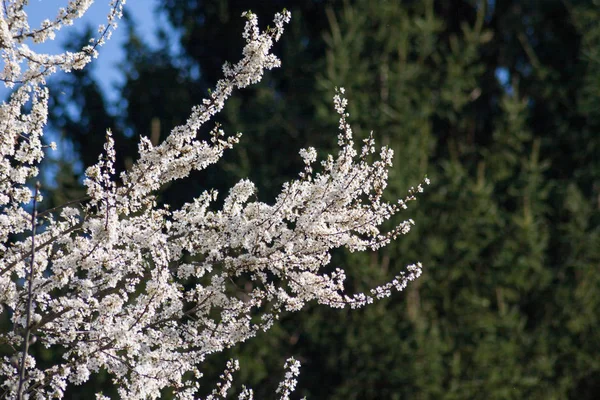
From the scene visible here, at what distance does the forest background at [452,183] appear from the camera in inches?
450

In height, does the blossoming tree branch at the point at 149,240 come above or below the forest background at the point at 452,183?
below

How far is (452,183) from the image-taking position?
12.4 meters

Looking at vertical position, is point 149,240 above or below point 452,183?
below

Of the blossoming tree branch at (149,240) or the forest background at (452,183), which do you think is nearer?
the blossoming tree branch at (149,240)

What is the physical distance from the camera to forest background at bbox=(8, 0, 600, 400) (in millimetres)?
11438

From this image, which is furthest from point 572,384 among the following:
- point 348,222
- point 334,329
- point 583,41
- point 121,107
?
point 121,107

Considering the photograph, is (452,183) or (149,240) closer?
(149,240)

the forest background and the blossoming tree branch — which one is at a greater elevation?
the forest background

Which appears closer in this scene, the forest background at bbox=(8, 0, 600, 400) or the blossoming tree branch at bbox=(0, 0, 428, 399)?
the blossoming tree branch at bbox=(0, 0, 428, 399)

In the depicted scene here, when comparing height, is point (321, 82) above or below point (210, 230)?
above

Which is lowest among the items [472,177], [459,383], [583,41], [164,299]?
[164,299]

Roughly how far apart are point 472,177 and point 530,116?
2244mm

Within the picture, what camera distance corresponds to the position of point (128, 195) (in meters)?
4.16

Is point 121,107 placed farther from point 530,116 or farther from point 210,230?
point 210,230
